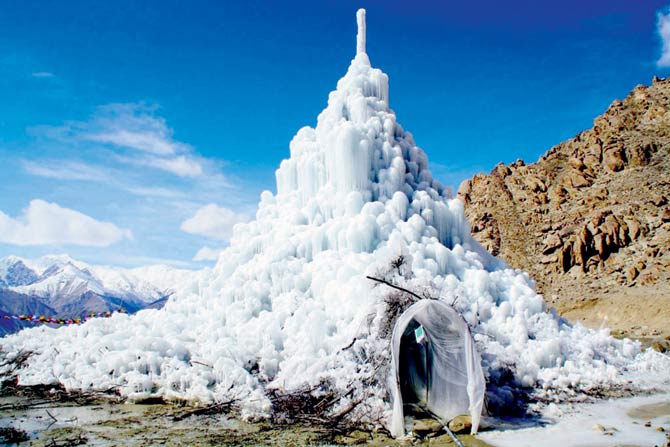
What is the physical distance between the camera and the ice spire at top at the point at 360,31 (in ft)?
62.5

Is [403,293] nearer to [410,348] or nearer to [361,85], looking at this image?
[410,348]

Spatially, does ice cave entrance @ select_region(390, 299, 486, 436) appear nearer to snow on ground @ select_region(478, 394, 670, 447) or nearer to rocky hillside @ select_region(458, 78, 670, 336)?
snow on ground @ select_region(478, 394, 670, 447)

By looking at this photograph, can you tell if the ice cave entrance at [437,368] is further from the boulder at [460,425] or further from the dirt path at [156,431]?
the dirt path at [156,431]

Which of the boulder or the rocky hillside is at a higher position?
the rocky hillside

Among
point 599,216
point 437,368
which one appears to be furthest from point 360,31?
point 599,216

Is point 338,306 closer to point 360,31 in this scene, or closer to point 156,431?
point 156,431

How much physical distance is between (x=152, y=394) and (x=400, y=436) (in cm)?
628

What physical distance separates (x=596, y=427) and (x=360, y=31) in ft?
48.6

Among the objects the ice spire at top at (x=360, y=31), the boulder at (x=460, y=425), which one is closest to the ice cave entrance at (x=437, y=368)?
the boulder at (x=460, y=425)

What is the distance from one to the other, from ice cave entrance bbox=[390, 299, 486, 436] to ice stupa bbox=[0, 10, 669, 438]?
0.72 meters

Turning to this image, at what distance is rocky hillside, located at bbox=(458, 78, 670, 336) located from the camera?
1236 inches

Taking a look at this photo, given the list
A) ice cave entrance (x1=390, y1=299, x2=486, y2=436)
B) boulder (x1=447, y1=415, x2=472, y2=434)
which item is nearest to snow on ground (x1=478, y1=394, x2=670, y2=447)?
boulder (x1=447, y1=415, x2=472, y2=434)

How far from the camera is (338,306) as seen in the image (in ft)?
42.8

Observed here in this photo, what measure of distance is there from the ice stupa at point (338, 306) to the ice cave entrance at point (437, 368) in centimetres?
72
